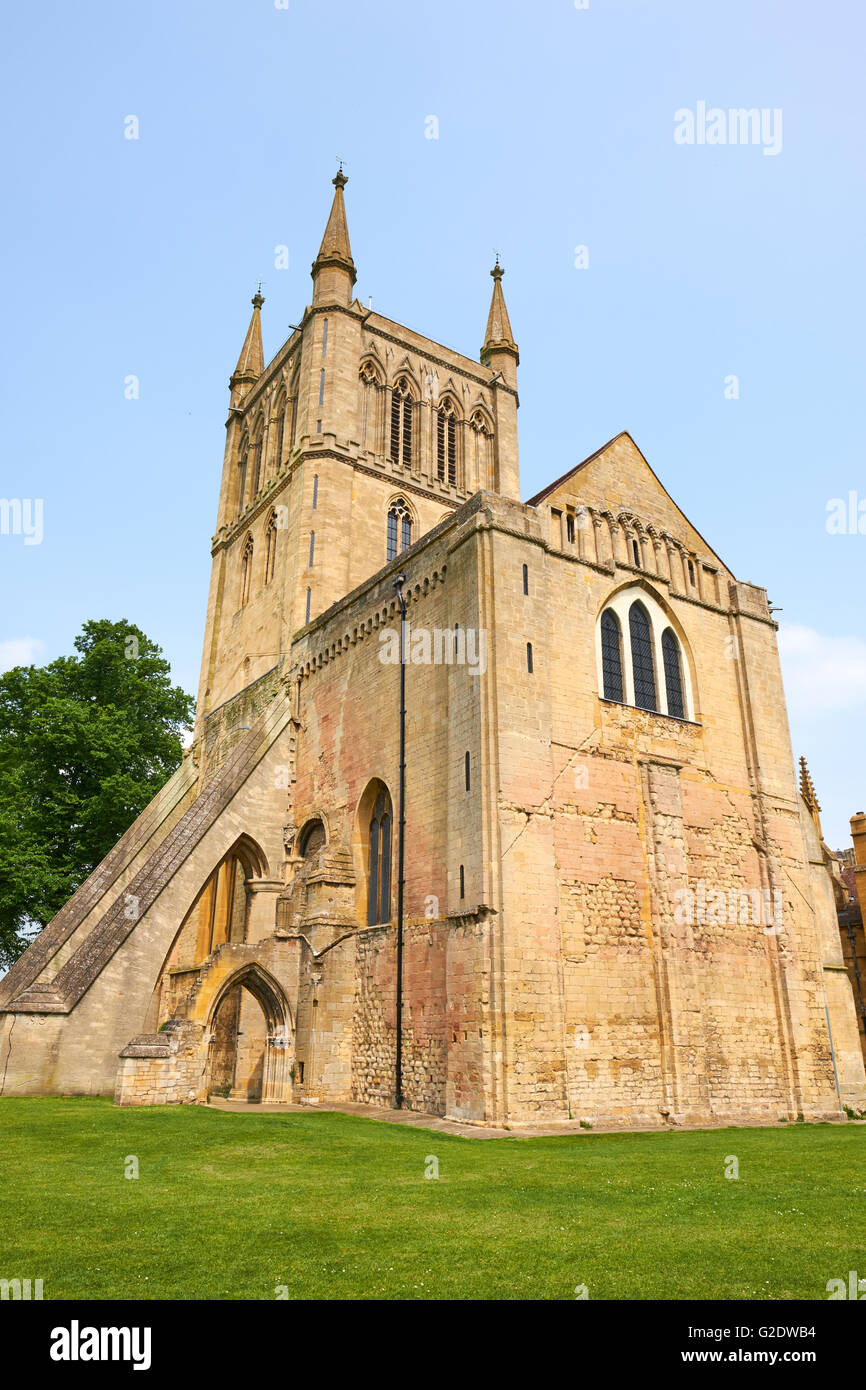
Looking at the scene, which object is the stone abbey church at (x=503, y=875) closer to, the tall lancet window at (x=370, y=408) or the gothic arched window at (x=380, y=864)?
the gothic arched window at (x=380, y=864)

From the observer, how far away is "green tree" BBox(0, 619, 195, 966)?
27.8m

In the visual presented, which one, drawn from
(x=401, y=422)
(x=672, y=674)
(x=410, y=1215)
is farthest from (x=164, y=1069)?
(x=401, y=422)

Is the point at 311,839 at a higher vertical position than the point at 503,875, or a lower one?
higher

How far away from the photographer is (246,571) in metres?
34.9

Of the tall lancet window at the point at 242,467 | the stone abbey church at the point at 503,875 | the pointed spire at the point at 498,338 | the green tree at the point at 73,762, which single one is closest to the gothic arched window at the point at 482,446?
the pointed spire at the point at 498,338

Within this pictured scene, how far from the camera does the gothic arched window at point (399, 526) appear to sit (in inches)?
1265

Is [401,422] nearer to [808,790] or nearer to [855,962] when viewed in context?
[808,790]

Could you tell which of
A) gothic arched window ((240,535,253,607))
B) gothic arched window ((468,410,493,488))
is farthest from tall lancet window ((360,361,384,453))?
gothic arched window ((240,535,253,607))

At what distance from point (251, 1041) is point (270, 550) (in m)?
17.9

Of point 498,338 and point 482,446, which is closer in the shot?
point 482,446

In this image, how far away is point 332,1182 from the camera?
9.80 metres
